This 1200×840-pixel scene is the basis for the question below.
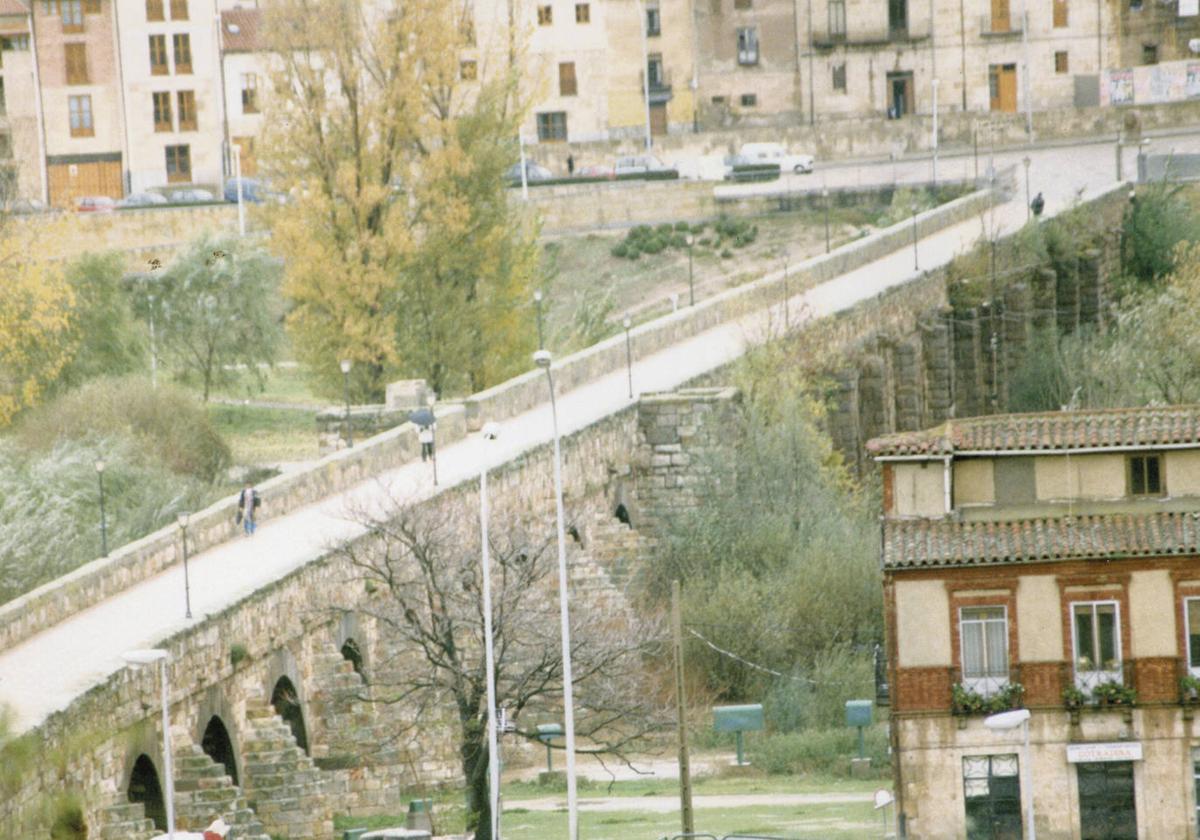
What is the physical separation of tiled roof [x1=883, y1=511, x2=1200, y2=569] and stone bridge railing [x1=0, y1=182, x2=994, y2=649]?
9700 mm

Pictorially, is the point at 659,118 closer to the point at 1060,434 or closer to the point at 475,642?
the point at 475,642

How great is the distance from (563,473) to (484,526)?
1543cm

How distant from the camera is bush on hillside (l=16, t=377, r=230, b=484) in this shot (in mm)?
59375

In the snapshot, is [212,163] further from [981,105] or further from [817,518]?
[817,518]

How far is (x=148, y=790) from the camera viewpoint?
111ft

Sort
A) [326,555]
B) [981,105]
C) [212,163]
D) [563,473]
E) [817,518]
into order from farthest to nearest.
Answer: [981,105] → [212,163] → [817,518] → [563,473] → [326,555]

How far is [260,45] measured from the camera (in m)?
101

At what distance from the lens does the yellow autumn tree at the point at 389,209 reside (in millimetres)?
63875

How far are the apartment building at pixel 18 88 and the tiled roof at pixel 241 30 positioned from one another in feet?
21.0


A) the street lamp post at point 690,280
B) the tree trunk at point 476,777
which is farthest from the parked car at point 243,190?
the tree trunk at point 476,777

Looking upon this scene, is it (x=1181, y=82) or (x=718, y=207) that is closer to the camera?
(x=718, y=207)

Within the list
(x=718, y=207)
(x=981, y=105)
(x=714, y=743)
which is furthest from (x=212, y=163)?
(x=714, y=743)

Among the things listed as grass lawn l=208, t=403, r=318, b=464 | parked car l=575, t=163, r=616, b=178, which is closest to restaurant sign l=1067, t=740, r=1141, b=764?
grass lawn l=208, t=403, r=318, b=464

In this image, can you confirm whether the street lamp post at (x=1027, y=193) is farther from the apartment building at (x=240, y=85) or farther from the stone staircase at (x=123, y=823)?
the stone staircase at (x=123, y=823)
